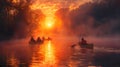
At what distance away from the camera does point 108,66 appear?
12762 centimetres

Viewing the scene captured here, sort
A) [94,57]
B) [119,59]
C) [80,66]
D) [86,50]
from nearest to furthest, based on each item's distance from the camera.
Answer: [80,66], [119,59], [94,57], [86,50]

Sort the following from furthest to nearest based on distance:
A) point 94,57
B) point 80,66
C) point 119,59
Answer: point 94,57, point 119,59, point 80,66

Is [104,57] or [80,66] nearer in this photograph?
[80,66]

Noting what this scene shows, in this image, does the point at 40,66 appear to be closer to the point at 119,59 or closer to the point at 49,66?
the point at 49,66

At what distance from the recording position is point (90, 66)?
126812mm

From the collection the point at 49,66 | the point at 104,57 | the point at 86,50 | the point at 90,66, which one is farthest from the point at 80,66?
the point at 86,50

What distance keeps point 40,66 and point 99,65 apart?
25470mm

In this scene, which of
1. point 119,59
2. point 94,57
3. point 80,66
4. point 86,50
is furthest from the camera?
point 86,50

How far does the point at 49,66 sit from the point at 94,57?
37125mm

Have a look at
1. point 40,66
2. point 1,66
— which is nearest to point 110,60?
point 40,66

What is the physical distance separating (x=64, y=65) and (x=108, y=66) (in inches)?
737

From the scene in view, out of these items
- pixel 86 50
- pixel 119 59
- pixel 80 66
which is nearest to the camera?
pixel 80 66

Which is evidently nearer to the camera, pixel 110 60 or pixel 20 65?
pixel 20 65

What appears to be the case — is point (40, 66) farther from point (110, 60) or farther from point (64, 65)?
point (110, 60)
